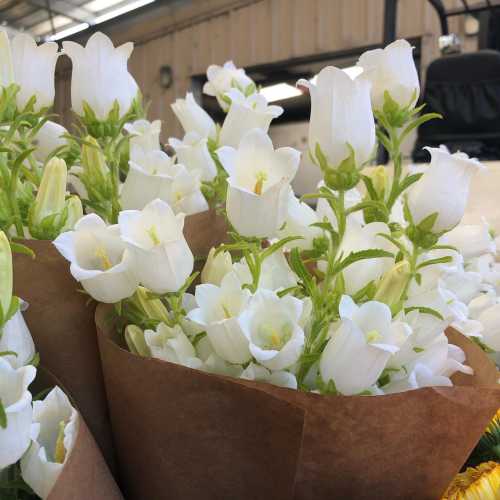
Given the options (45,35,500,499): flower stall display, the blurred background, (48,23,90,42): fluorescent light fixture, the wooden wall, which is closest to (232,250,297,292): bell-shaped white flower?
(45,35,500,499): flower stall display

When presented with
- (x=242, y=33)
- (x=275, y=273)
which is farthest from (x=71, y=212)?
(x=242, y=33)

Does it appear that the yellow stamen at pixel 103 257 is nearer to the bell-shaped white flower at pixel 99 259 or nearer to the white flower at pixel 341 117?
the bell-shaped white flower at pixel 99 259

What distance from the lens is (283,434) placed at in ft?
0.84

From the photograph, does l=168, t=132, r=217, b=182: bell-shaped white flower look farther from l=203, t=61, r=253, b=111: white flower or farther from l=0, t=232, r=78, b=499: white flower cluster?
l=0, t=232, r=78, b=499: white flower cluster

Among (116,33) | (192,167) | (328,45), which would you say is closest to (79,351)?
(192,167)

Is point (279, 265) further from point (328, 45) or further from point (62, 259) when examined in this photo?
point (328, 45)

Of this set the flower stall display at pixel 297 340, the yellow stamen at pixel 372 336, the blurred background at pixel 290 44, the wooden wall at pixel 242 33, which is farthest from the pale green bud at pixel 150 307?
the wooden wall at pixel 242 33

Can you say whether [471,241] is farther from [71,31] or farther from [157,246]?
[71,31]

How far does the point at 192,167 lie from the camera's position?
0.44 meters

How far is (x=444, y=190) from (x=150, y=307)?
163 millimetres

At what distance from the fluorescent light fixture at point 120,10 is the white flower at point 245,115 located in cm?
469

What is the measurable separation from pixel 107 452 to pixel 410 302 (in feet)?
0.66

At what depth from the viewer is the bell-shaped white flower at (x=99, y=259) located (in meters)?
0.29

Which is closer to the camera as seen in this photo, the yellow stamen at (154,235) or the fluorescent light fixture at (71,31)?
the yellow stamen at (154,235)
